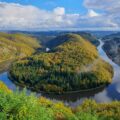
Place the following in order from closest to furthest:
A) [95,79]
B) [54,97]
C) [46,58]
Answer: [54,97] → [95,79] → [46,58]

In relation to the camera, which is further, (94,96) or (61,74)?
(61,74)

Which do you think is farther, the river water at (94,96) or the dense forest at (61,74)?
the dense forest at (61,74)

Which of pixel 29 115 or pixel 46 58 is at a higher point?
pixel 29 115

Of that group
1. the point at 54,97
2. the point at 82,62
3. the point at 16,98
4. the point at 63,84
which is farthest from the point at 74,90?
the point at 16,98

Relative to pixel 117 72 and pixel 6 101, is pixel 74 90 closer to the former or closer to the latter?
pixel 117 72

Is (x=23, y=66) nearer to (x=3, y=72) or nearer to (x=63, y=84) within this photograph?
(x=3, y=72)

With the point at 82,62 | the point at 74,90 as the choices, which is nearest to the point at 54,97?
the point at 74,90

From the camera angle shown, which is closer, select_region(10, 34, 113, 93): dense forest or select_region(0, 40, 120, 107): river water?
select_region(0, 40, 120, 107): river water

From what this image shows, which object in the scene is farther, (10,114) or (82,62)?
(82,62)

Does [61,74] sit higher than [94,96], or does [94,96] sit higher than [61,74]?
[94,96]

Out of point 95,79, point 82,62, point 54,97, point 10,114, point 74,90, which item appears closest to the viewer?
point 10,114
